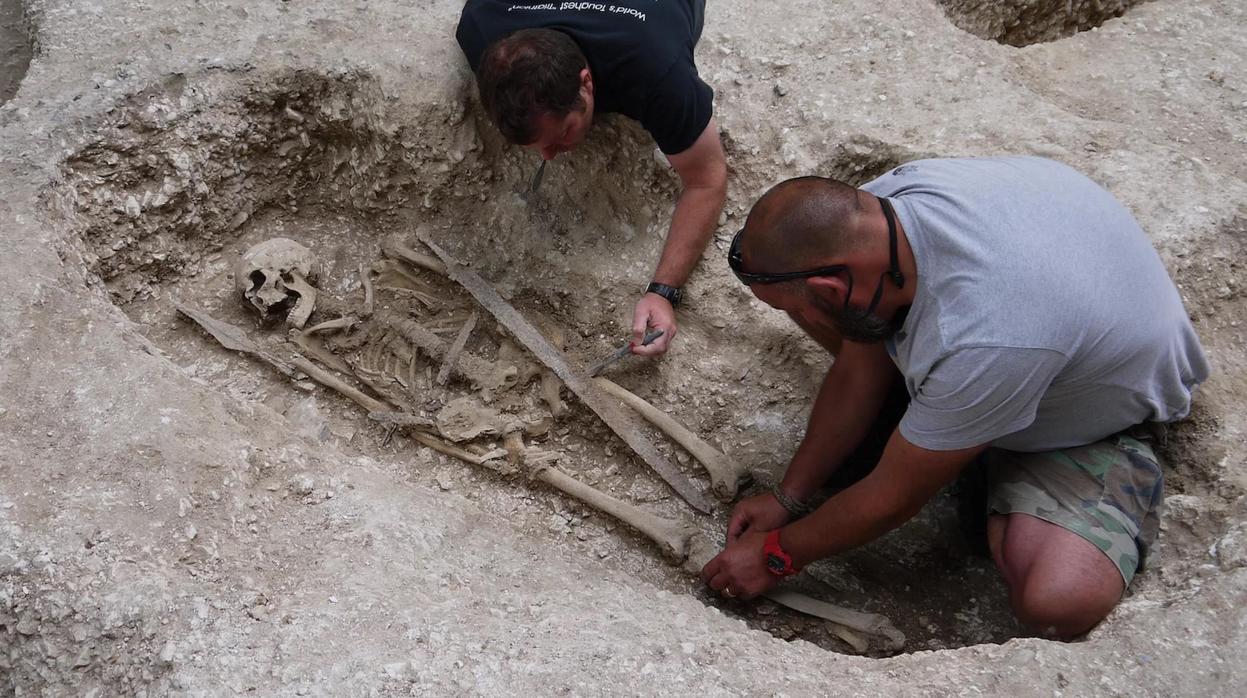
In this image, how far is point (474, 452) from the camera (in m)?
3.13

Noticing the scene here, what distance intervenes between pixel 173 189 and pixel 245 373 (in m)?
0.77

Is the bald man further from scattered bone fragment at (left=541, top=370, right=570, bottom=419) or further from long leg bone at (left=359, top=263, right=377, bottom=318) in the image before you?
long leg bone at (left=359, top=263, right=377, bottom=318)

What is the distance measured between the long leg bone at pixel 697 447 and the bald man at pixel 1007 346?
37cm

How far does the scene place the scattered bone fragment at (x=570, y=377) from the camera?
10.0ft

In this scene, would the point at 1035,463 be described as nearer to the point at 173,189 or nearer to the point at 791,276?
the point at 791,276

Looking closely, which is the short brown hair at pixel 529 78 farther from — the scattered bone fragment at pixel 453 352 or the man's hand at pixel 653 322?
the scattered bone fragment at pixel 453 352

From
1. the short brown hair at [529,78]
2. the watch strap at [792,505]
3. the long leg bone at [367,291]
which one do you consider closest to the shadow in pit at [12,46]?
the long leg bone at [367,291]

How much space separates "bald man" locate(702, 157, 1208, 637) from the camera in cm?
199

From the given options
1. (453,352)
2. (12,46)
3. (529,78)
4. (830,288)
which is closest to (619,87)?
(529,78)

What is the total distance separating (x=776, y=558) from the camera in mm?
2629

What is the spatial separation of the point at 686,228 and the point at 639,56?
617mm

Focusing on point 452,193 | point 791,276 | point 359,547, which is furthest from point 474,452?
point 791,276

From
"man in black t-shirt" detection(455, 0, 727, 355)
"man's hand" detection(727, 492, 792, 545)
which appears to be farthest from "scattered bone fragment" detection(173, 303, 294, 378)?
"man's hand" detection(727, 492, 792, 545)

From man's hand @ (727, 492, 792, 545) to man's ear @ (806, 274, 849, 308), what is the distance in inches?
37.0
